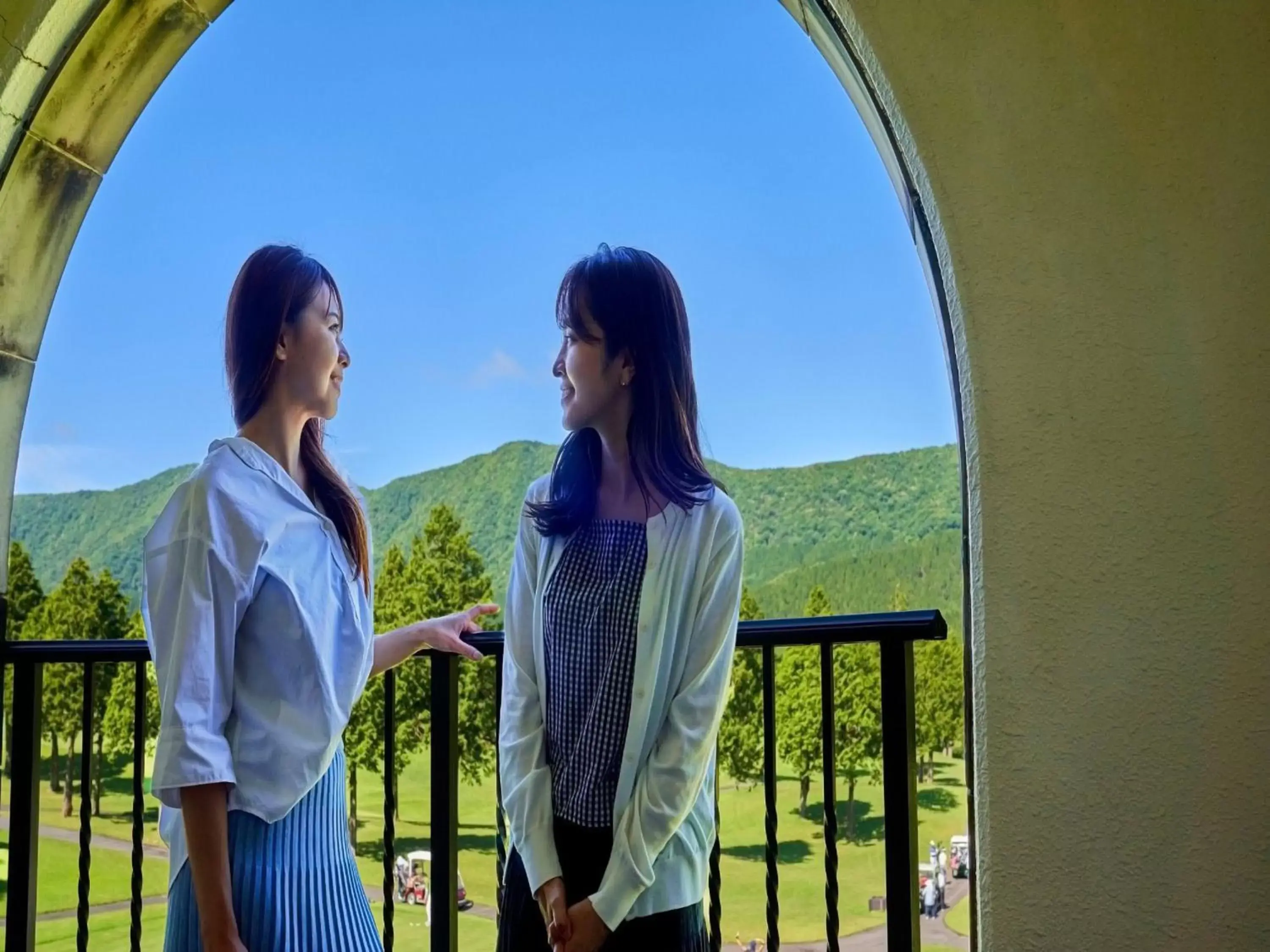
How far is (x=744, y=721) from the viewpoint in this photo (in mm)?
5988

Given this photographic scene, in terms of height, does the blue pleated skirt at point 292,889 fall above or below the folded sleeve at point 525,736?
below

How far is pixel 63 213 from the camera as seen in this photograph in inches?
88.4

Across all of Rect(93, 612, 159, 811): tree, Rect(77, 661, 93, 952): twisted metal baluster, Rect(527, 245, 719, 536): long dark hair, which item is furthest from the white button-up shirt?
Rect(93, 612, 159, 811): tree

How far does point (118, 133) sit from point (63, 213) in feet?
0.71

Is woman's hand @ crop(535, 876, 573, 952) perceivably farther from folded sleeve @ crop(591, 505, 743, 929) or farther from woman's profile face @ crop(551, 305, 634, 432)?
woman's profile face @ crop(551, 305, 634, 432)

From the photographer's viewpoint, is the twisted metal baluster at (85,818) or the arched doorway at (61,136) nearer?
the twisted metal baluster at (85,818)

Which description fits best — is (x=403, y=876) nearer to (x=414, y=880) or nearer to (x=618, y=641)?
(x=414, y=880)

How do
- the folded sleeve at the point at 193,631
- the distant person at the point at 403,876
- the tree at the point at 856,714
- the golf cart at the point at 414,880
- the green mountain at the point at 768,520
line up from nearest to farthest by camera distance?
1. the folded sleeve at the point at 193,631
2. the tree at the point at 856,714
3. the golf cart at the point at 414,880
4. the distant person at the point at 403,876
5. the green mountain at the point at 768,520

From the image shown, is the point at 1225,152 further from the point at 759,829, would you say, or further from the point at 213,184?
the point at 213,184

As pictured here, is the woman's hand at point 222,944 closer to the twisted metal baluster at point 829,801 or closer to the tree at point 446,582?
the twisted metal baluster at point 829,801

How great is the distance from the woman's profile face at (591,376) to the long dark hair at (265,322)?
1.15ft

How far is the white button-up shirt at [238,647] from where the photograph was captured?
115 cm

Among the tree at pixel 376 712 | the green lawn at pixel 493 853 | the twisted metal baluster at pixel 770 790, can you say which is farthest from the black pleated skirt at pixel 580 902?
the tree at pixel 376 712

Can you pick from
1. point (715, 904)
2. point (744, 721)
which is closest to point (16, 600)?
point (715, 904)
